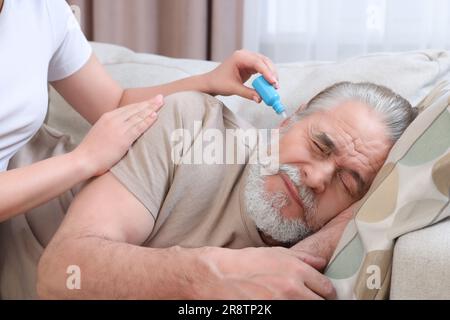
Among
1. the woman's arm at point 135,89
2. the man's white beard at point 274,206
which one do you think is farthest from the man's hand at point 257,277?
the woman's arm at point 135,89

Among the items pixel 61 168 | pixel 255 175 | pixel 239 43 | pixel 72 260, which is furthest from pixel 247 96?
pixel 239 43

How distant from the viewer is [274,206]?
48.5 inches

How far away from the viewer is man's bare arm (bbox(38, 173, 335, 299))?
3.12ft

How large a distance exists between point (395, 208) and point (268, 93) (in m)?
0.44

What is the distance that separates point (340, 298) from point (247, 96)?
1.81 feet

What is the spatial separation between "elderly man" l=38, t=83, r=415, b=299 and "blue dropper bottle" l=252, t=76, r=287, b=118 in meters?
0.06

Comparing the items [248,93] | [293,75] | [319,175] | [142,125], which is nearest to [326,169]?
[319,175]

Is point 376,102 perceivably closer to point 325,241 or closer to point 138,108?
point 325,241

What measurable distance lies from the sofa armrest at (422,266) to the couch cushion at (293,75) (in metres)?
0.65

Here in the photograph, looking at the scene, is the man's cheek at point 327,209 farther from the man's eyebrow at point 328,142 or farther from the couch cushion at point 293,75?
the couch cushion at point 293,75

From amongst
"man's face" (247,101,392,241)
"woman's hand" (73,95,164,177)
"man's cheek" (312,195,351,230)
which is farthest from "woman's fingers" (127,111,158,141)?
"man's cheek" (312,195,351,230)

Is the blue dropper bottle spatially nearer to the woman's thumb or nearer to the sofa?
the woman's thumb

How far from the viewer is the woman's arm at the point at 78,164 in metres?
1.14

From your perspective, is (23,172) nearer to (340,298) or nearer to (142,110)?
(142,110)
